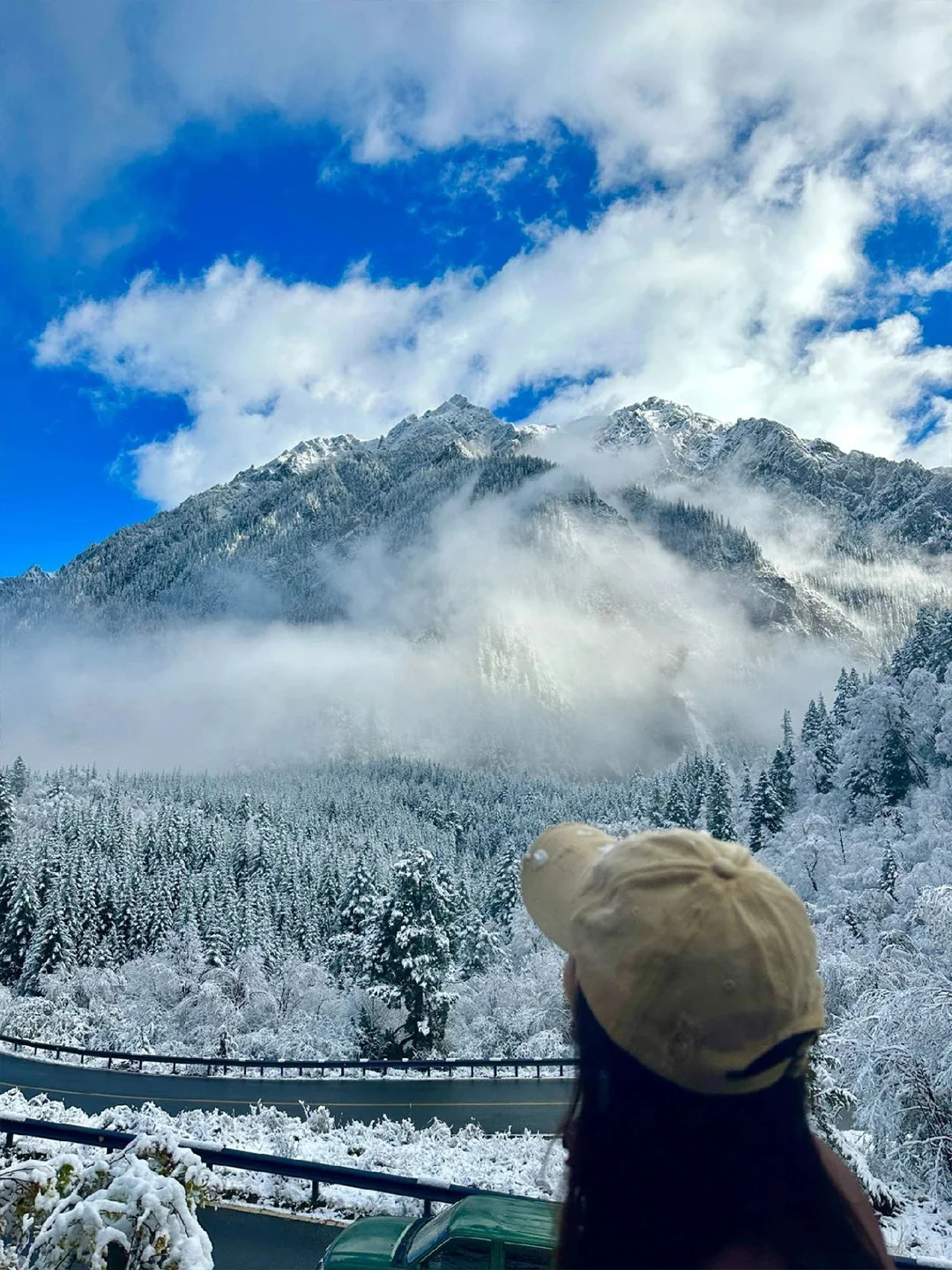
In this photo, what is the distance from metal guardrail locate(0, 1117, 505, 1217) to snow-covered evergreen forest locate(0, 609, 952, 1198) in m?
7.37

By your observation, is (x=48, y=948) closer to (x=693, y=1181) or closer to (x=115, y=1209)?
(x=115, y=1209)

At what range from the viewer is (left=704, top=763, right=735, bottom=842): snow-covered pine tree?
58.6 metres

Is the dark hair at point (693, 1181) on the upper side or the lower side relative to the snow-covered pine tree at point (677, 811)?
upper

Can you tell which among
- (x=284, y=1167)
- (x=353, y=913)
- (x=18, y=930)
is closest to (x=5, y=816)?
(x=18, y=930)

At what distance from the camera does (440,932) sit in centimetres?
3198

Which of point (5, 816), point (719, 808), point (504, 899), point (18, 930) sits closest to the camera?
point (18, 930)

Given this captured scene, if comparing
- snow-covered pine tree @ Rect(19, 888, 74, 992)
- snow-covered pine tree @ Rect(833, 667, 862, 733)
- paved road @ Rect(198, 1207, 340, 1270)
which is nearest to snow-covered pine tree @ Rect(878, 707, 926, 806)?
snow-covered pine tree @ Rect(833, 667, 862, 733)

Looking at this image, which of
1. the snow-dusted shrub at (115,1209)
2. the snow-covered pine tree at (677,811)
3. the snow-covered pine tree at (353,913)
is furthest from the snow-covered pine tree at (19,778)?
the snow-dusted shrub at (115,1209)

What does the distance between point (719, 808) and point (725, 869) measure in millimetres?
67404

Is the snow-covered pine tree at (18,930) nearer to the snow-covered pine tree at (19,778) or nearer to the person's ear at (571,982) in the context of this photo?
the person's ear at (571,982)

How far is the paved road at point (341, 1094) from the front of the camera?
1931 centimetres

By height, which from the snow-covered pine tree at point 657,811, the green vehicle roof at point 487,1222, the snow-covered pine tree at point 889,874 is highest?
the green vehicle roof at point 487,1222

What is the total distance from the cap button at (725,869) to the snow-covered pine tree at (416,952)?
3281 centimetres

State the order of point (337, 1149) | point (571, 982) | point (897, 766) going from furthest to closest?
point (897, 766) → point (337, 1149) → point (571, 982)
